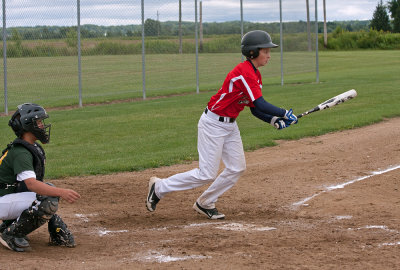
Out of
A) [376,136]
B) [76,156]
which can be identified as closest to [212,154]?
[76,156]

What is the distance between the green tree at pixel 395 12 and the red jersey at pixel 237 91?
65.1 m

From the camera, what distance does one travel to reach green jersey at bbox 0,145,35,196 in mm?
5109

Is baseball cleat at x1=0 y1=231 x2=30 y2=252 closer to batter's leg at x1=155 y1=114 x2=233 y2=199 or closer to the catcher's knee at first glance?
the catcher's knee

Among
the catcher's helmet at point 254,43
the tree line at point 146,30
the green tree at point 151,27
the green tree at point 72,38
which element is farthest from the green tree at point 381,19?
the catcher's helmet at point 254,43

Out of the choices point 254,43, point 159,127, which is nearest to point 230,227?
point 254,43

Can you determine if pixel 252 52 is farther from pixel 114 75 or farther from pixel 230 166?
pixel 114 75

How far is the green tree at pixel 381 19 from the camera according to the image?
225 feet

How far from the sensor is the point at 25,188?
548 centimetres

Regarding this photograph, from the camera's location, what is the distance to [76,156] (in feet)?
33.9

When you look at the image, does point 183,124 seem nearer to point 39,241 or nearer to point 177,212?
point 177,212

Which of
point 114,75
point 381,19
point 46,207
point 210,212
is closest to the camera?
point 46,207

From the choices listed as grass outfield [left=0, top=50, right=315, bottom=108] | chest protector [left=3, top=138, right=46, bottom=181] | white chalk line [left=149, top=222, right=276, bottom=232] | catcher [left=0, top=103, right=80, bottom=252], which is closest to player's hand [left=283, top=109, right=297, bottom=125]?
white chalk line [left=149, top=222, right=276, bottom=232]

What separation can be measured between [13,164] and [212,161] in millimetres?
2105

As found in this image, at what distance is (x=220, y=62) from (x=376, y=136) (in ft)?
44.6
